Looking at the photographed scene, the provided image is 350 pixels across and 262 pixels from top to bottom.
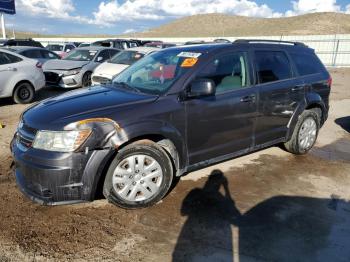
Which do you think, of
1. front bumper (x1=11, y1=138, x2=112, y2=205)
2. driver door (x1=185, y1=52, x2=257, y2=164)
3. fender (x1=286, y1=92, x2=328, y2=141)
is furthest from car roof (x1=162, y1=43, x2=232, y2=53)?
front bumper (x1=11, y1=138, x2=112, y2=205)

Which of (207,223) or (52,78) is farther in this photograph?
(52,78)

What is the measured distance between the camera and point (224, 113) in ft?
14.4

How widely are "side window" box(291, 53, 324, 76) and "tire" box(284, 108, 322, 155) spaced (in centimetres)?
63

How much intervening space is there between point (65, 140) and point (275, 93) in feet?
9.87

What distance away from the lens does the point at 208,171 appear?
503 centimetres

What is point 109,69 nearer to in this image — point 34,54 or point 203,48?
point 34,54

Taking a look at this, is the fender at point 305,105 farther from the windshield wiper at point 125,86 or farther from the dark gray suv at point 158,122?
the windshield wiper at point 125,86

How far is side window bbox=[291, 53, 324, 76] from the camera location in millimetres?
5581

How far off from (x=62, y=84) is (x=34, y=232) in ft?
29.3

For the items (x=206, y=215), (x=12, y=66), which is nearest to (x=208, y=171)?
(x=206, y=215)

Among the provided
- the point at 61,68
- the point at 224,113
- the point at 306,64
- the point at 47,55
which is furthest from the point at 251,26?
the point at 224,113

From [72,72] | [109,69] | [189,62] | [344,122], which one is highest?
[189,62]

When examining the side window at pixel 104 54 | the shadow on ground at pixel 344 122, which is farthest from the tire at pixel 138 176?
the side window at pixel 104 54

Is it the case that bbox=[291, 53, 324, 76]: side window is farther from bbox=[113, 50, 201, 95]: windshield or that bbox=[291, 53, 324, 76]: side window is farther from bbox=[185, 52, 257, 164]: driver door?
bbox=[113, 50, 201, 95]: windshield
